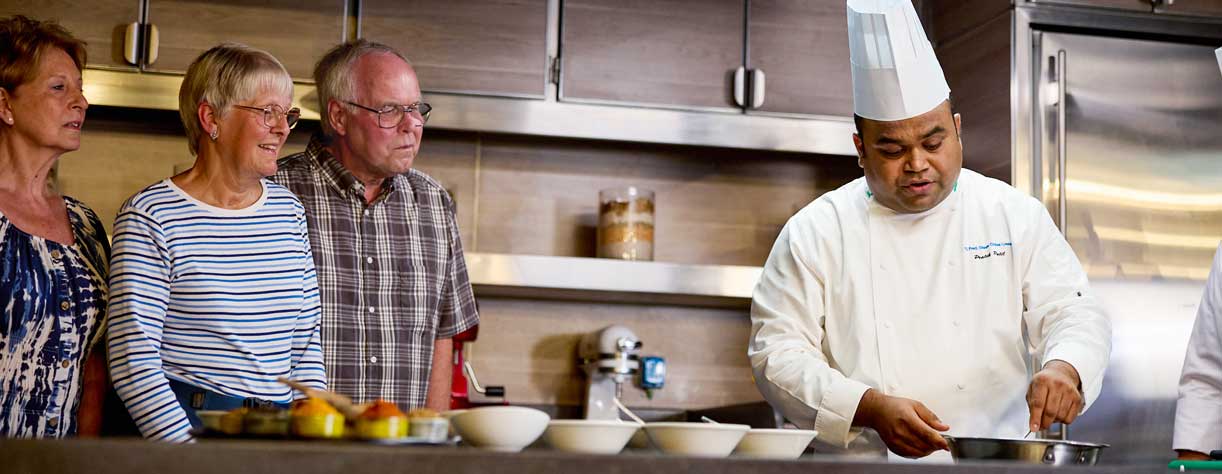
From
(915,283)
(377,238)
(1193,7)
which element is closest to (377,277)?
(377,238)

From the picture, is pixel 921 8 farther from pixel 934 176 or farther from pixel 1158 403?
pixel 934 176

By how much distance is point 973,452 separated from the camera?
1.26m

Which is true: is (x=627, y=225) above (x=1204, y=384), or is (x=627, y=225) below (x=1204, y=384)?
above

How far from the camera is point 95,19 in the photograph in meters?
3.10

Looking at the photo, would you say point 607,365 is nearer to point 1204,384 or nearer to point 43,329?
point 1204,384

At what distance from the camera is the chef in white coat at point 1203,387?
2.34 meters

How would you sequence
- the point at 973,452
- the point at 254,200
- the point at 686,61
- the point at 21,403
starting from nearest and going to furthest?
1. the point at 973,452
2. the point at 21,403
3. the point at 254,200
4. the point at 686,61

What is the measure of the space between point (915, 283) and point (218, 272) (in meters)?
1.15

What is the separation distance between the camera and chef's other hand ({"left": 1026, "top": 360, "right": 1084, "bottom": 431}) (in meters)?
1.63

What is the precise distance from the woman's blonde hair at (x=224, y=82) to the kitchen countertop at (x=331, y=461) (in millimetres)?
1044

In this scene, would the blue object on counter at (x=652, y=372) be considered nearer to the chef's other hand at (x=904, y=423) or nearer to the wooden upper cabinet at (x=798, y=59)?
the wooden upper cabinet at (x=798, y=59)

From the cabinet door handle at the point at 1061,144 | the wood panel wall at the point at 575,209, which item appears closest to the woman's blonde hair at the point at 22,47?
the wood panel wall at the point at 575,209

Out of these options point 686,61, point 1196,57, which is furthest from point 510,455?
point 1196,57

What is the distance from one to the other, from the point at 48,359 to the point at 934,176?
56.2 inches
